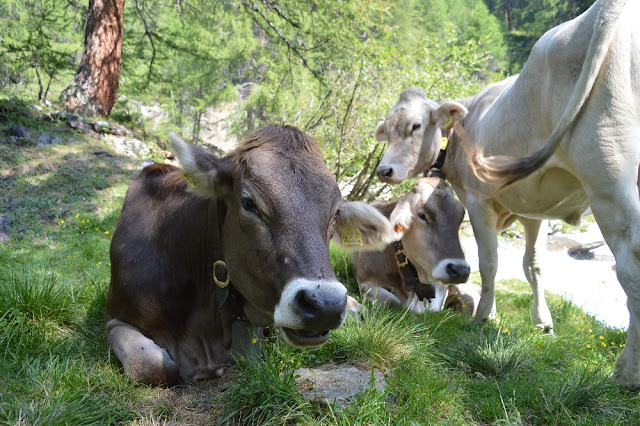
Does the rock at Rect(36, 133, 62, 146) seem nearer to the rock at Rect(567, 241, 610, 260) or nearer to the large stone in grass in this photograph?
the large stone in grass

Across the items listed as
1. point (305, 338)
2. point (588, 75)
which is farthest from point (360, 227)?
point (588, 75)

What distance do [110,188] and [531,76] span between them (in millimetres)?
6844

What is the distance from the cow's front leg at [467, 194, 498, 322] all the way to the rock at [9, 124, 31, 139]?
27.8ft

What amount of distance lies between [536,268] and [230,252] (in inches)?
155

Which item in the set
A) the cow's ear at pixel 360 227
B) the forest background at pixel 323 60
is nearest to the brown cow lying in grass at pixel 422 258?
the cow's ear at pixel 360 227

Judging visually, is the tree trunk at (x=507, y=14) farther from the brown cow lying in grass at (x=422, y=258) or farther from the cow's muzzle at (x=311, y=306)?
the cow's muzzle at (x=311, y=306)

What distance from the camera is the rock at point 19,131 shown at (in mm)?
9531

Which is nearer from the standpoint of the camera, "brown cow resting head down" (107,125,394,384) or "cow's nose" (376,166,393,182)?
"brown cow resting head down" (107,125,394,384)

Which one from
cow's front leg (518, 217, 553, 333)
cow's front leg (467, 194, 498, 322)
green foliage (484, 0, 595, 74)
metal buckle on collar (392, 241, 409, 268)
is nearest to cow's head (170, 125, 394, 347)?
cow's front leg (467, 194, 498, 322)

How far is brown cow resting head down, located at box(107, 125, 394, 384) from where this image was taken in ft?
8.51

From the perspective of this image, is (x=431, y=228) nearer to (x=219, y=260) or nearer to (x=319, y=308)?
(x=219, y=260)

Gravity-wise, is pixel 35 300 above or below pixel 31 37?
below

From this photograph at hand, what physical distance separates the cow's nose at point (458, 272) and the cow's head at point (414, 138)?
58.2 inches

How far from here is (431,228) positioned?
5406 millimetres
